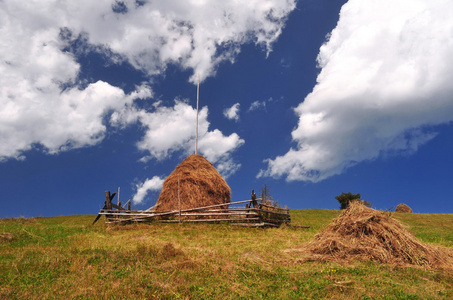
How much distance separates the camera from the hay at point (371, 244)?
9031 mm

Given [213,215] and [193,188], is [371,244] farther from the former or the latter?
[193,188]

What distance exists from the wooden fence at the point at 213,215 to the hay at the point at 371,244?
6.46 metres

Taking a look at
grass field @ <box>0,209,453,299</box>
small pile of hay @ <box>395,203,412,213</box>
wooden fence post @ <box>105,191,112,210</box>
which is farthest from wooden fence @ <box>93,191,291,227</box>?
small pile of hay @ <box>395,203,412,213</box>

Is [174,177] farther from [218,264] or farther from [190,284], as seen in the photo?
[190,284]

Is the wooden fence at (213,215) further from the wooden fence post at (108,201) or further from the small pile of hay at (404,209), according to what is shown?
the small pile of hay at (404,209)

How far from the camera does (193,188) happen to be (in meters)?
19.9

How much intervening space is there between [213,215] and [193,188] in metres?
2.47

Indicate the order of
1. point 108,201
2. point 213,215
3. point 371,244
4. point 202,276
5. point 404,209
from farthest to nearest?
point 404,209 → point 108,201 → point 213,215 → point 371,244 → point 202,276

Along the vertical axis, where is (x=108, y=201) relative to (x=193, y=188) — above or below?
below

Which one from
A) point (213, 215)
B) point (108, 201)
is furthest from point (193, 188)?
point (108, 201)

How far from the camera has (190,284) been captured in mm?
6535

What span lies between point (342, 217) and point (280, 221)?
27.0 feet

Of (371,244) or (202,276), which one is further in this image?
(371,244)

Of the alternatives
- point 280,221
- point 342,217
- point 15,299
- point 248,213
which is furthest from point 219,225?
point 15,299
